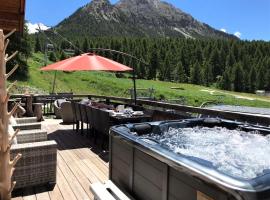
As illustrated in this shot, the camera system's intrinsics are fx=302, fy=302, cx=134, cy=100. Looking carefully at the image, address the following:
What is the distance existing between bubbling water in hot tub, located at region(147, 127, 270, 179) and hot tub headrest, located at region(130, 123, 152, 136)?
10 centimetres

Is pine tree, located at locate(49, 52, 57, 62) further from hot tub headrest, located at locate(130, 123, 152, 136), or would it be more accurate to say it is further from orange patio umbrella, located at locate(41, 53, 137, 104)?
hot tub headrest, located at locate(130, 123, 152, 136)

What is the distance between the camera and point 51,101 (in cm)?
1023

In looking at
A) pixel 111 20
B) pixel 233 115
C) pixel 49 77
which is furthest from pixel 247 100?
pixel 111 20

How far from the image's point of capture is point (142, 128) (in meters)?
3.96

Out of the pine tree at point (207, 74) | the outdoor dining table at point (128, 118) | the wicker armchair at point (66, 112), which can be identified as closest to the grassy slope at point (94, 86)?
the pine tree at point (207, 74)

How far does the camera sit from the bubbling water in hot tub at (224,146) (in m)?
3.02

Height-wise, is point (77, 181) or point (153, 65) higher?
point (153, 65)

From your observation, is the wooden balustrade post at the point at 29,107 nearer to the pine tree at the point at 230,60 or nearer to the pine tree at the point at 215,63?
the pine tree at the point at 215,63

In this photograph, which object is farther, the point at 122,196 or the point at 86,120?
the point at 86,120

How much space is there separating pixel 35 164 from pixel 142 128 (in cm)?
140

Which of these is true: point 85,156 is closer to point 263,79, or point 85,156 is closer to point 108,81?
point 108,81

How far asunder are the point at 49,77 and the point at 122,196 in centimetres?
3693

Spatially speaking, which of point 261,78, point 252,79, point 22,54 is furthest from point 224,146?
point 261,78

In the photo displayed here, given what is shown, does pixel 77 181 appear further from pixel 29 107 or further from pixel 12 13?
pixel 29 107
